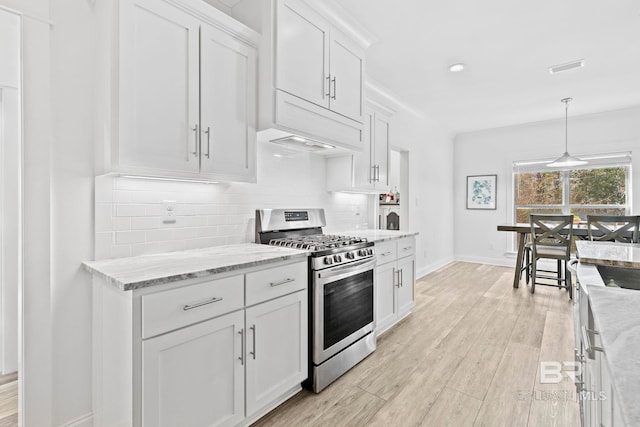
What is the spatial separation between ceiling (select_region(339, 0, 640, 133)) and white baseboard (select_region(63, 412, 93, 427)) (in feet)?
10.1

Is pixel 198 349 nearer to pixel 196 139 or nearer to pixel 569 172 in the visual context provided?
pixel 196 139

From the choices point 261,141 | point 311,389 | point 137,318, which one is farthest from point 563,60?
point 137,318

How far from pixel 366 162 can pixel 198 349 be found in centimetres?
238

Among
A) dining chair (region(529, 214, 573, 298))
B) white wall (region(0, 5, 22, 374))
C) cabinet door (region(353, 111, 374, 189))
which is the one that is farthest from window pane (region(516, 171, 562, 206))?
white wall (region(0, 5, 22, 374))

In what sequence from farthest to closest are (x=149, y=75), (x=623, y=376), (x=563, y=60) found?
(x=563, y=60), (x=149, y=75), (x=623, y=376)

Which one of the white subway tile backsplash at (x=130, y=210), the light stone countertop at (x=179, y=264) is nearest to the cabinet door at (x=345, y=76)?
the light stone countertop at (x=179, y=264)

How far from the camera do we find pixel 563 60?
323 cm

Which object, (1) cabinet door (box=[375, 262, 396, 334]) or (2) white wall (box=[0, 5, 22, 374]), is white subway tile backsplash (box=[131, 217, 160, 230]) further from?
(1) cabinet door (box=[375, 262, 396, 334])

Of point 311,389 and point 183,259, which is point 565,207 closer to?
point 311,389

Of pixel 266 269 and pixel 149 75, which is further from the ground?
pixel 149 75

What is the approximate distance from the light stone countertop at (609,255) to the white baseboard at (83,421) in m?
2.69

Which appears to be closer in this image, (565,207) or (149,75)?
(149,75)

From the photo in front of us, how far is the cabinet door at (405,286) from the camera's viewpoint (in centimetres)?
308

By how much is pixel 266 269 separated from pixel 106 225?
91cm
